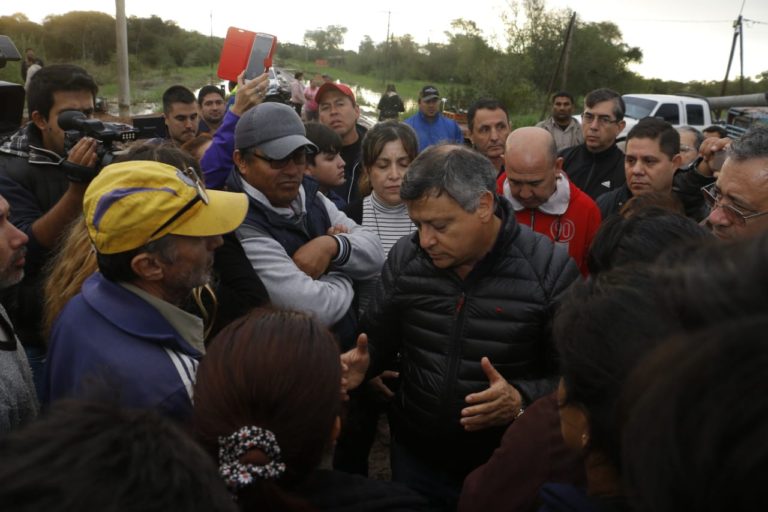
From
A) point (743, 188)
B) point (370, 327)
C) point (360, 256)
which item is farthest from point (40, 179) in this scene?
point (743, 188)

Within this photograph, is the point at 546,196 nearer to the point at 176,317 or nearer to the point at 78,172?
the point at 176,317

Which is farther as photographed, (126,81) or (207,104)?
(126,81)

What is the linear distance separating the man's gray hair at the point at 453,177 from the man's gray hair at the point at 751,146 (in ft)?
3.54

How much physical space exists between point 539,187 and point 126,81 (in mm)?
11607

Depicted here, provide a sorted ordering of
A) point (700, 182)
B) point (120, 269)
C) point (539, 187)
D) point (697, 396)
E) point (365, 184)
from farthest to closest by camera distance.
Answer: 1. point (365, 184)
2. point (700, 182)
3. point (539, 187)
4. point (120, 269)
5. point (697, 396)

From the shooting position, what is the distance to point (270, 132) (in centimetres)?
258

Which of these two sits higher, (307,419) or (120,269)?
(120,269)

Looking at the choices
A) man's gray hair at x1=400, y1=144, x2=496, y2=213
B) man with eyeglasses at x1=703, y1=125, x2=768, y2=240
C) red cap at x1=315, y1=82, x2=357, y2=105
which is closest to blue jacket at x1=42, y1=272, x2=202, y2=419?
man's gray hair at x1=400, y1=144, x2=496, y2=213

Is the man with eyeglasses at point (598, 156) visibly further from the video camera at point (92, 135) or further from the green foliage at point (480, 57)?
the green foliage at point (480, 57)

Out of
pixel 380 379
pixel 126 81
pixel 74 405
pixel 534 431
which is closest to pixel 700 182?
pixel 380 379

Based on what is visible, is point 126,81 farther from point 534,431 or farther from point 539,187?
point 534,431

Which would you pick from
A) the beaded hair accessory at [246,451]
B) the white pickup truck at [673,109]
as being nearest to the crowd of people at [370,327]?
the beaded hair accessory at [246,451]

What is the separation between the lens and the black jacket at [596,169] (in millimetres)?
4945

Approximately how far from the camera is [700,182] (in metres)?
3.62
